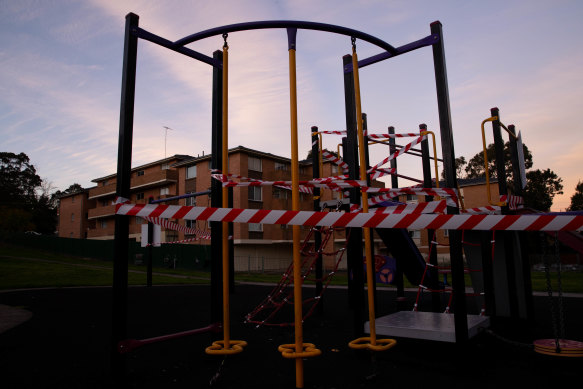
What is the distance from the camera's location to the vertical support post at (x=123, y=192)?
3.40 m

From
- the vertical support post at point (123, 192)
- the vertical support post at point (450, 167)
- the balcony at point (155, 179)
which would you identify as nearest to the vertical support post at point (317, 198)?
the vertical support post at point (450, 167)

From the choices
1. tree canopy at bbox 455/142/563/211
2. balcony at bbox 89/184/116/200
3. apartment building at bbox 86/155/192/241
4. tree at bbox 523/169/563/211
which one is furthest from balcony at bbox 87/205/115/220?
tree at bbox 523/169/563/211

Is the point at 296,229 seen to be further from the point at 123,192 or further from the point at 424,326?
the point at 424,326

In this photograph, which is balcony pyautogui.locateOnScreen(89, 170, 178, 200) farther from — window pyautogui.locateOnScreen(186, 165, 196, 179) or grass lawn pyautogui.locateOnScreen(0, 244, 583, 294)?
grass lawn pyautogui.locateOnScreen(0, 244, 583, 294)

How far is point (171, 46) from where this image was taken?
4.06 m

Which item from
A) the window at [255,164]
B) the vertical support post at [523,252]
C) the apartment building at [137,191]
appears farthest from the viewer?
the apartment building at [137,191]

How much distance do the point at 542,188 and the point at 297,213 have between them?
157 ft

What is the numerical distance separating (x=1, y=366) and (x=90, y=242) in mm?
37506

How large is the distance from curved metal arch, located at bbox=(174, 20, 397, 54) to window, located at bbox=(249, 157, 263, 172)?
1157 inches

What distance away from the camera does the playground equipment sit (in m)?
2.86

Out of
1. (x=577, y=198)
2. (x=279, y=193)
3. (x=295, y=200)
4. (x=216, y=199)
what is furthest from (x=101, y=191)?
(x=577, y=198)

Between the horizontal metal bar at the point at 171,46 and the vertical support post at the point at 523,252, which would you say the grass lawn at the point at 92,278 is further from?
the horizontal metal bar at the point at 171,46

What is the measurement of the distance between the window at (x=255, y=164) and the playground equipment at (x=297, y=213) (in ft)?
94.9

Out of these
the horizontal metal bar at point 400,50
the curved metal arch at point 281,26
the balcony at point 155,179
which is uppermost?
the balcony at point 155,179
